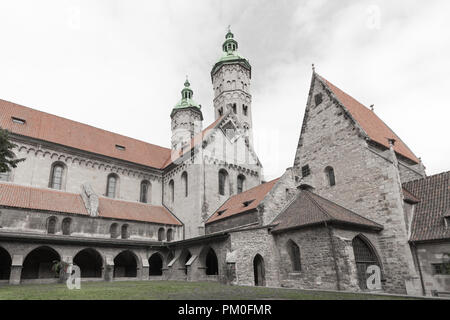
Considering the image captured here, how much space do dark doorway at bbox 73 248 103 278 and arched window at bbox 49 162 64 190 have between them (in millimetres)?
5990

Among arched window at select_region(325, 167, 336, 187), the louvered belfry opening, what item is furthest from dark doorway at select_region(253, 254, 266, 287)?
arched window at select_region(325, 167, 336, 187)

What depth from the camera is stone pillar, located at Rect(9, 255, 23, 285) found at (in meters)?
17.4

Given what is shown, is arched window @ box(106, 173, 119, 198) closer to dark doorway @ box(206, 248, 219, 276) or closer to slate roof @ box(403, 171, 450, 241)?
dark doorway @ box(206, 248, 219, 276)

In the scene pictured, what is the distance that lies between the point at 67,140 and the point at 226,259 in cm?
1829

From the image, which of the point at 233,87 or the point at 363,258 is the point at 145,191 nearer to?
the point at 233,87

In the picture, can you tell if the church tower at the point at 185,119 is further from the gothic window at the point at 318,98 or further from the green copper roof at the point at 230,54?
the gothic window at the point at 318,98

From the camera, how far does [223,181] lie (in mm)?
28344

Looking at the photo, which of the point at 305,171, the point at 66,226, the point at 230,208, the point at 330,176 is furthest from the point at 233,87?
the point at 66,226

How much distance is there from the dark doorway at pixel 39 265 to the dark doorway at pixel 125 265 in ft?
16.1

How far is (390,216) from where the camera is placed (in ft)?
54.0

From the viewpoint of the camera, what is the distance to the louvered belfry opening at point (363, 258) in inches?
610

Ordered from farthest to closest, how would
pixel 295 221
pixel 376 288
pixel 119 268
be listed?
pixel 119 268 → pixel 295 221 → pixel 376 288
